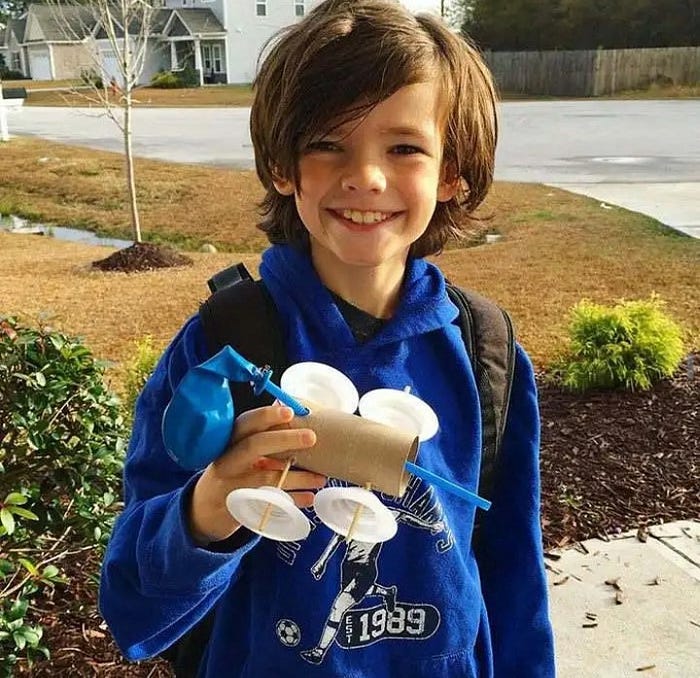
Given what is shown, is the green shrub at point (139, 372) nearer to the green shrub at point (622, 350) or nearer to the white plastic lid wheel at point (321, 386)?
the green shrub at point (622, 350)

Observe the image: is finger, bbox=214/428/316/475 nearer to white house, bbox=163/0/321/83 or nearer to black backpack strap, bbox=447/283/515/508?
black backpack strap, bbox=447/283/515/508

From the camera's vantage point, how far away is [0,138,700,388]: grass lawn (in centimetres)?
654

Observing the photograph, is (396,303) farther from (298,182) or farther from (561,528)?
(561,528)

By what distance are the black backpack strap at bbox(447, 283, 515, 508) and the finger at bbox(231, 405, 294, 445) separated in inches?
21.7

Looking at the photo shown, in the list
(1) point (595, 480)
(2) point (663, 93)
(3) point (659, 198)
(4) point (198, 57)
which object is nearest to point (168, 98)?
(4) point (198, 57)

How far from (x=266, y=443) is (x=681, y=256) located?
8.03 m

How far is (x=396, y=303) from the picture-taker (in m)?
1.44

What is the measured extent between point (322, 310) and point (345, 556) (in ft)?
1.19

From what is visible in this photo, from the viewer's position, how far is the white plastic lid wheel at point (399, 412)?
0.99m

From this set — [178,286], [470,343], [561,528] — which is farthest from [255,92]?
[178,286]

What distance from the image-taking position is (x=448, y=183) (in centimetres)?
151

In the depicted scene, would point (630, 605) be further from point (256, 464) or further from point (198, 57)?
point (198, 57)

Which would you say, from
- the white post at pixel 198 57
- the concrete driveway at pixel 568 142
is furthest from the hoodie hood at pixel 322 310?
the white post at pixel 198 57

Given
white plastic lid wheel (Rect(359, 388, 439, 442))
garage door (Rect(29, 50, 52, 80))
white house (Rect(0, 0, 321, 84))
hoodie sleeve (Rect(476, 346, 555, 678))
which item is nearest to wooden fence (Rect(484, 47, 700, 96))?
white house (Rect(0, 0, 321, 84))
